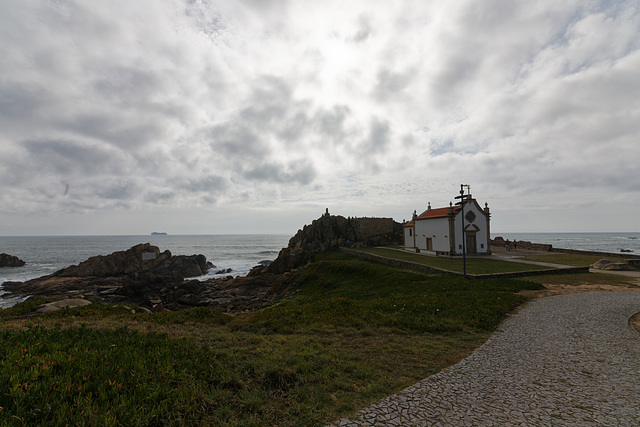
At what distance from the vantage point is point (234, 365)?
7.18m

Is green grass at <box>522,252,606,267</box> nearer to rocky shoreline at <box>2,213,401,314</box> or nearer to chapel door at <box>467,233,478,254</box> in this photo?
chapel door at <box>467,233,478,254</box>

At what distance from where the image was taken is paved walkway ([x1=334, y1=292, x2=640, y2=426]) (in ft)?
16.8

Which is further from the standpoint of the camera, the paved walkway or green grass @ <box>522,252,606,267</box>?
green grass @ <box>522,252,606,267</box>

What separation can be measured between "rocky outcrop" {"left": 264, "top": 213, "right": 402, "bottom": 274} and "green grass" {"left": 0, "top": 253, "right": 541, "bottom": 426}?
124 feet

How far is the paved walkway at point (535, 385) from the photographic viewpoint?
512 centimetres

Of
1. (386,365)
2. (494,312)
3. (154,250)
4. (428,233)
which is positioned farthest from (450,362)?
(154,250)

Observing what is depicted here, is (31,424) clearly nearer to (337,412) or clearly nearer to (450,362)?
(337,412)

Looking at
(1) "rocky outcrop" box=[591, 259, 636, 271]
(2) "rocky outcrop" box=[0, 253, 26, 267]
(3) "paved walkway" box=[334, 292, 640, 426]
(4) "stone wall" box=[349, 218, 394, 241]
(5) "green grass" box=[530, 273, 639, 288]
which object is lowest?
(2) "rocky outcrop" box=[0, 253, 26, 267]

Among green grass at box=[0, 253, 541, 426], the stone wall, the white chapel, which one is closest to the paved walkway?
green grass at box=[0, 253, 541, 426]

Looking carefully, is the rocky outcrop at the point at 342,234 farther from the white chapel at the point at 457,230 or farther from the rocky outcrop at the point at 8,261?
the rocky outcrop at the point at 8,261

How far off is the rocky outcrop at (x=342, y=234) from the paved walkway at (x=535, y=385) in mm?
40645

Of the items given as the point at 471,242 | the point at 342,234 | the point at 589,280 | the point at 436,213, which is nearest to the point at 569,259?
the point at 471,242

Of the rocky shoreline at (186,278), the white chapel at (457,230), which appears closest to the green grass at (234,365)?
the rocky shoreline at (186,278)

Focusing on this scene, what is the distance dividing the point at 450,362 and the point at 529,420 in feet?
8.93
